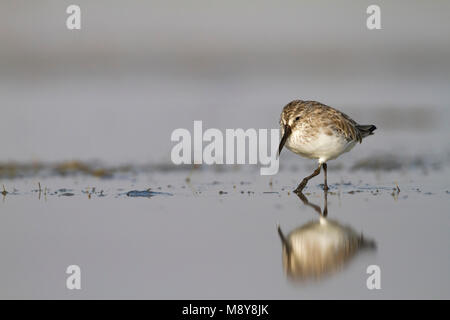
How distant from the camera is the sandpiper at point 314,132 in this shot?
29.9 ft

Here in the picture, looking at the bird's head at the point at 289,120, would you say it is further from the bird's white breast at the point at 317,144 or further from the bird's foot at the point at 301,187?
the bird's foot at the point at 301,187

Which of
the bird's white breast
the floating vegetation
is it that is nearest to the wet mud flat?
the floating vegetation

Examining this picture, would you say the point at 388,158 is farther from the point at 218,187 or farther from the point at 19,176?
the point at 19,176

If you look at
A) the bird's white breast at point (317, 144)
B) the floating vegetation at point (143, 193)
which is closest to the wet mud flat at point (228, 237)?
the floating vegetation at point (143, 193)

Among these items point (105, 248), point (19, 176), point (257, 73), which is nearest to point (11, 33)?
point (257, 73)

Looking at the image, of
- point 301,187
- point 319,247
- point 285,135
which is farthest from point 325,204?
point 319,247

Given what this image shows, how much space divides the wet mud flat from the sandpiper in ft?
1.59

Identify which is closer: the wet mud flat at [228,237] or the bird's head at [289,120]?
the wet mud flat at [228,237]

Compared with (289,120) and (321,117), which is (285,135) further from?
(321,117)

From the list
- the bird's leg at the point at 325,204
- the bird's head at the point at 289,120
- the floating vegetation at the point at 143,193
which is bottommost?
the bird's leg at the point at 325,204

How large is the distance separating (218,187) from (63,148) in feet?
12.9

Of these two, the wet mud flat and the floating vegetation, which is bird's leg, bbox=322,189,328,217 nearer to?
the wet mud flat

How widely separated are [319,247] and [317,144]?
2706 mm

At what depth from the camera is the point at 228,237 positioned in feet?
22.6
